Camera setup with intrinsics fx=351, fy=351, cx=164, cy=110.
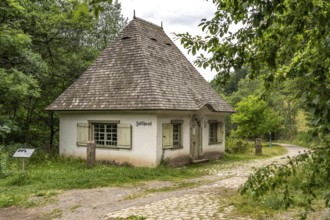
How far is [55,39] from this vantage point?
846 inches

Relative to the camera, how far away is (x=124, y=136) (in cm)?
1534

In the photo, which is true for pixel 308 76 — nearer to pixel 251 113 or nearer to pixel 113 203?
pixel 113 203

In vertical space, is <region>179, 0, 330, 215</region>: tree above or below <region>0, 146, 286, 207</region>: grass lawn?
above

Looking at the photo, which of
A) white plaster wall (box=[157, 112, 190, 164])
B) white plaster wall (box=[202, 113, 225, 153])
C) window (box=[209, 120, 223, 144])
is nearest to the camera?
white plaster wall (box=[157, 112, 190, 164])

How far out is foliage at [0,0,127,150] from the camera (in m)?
15.2

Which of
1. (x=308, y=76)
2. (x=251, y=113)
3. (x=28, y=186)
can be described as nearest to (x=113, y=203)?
(x=28, y=186)

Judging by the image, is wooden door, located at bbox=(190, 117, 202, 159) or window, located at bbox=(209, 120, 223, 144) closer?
wooden door, located at bbox=(190, 117, 202, 159)

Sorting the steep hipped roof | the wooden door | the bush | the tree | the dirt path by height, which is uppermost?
the steep hipped roof

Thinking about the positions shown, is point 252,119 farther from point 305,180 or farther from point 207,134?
point 305,180

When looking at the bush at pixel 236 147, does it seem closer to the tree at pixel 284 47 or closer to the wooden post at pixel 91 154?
the wooden post at pixel 91 154

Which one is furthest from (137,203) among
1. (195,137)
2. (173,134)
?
(195,137)

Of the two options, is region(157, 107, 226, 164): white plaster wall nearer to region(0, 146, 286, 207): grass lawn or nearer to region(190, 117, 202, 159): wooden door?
region(190, 117, 202, 159): wooden door

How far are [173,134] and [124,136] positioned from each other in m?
2.32

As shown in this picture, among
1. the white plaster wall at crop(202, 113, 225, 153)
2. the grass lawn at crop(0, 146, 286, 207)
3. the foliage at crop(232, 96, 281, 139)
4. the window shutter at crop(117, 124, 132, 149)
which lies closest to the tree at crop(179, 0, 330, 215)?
the grass lawn at crop(0, 146, 286, 207)
